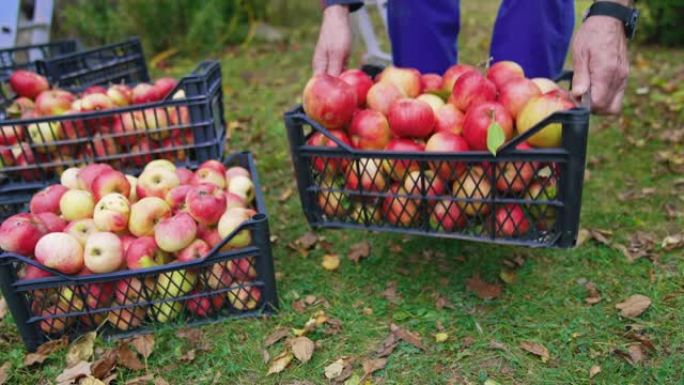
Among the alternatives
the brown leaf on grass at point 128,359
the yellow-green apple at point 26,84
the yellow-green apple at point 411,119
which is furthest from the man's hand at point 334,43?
the yellow-green apple at point 26,84

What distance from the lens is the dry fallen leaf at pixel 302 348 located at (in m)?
1.72

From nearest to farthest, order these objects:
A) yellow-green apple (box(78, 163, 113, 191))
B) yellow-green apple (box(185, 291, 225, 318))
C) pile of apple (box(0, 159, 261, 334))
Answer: pile of apple (box(0, 159, 261, 334)) → yellow-green apple (box(185, 291, 225, 318)) → yellow-green apple (box(78, 163, 113, 191))

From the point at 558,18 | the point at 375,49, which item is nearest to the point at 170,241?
the point at 558,18

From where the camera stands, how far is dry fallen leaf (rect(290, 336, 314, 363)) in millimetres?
1724

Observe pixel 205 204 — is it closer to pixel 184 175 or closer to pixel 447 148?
pixel 184 175

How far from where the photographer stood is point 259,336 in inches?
71.8

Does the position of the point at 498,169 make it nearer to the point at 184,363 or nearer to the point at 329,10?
the point at 329,10

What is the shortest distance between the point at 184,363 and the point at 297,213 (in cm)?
98

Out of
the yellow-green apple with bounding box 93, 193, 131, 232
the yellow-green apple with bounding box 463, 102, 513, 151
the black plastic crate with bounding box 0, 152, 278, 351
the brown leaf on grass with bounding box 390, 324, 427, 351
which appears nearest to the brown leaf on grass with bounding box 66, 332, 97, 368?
the black plastic crate with bounding box 0, 152, 278, 351

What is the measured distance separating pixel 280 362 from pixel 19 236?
2.75 feet

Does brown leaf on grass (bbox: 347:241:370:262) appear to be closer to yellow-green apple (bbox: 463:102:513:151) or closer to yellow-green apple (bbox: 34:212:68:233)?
yellow-green apple (bbox: 463:102:513:151)

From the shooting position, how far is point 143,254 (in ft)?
5.68

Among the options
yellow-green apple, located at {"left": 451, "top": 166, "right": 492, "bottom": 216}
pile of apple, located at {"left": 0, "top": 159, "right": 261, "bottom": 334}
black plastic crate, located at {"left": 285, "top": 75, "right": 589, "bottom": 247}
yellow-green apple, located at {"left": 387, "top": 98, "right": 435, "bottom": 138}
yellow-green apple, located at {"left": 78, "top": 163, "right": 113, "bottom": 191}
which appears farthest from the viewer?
yellow-green apple, located at {"left": 78, "top": 163, "right": 113, "bottom": 191}

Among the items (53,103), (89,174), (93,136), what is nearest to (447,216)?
(89,174)
